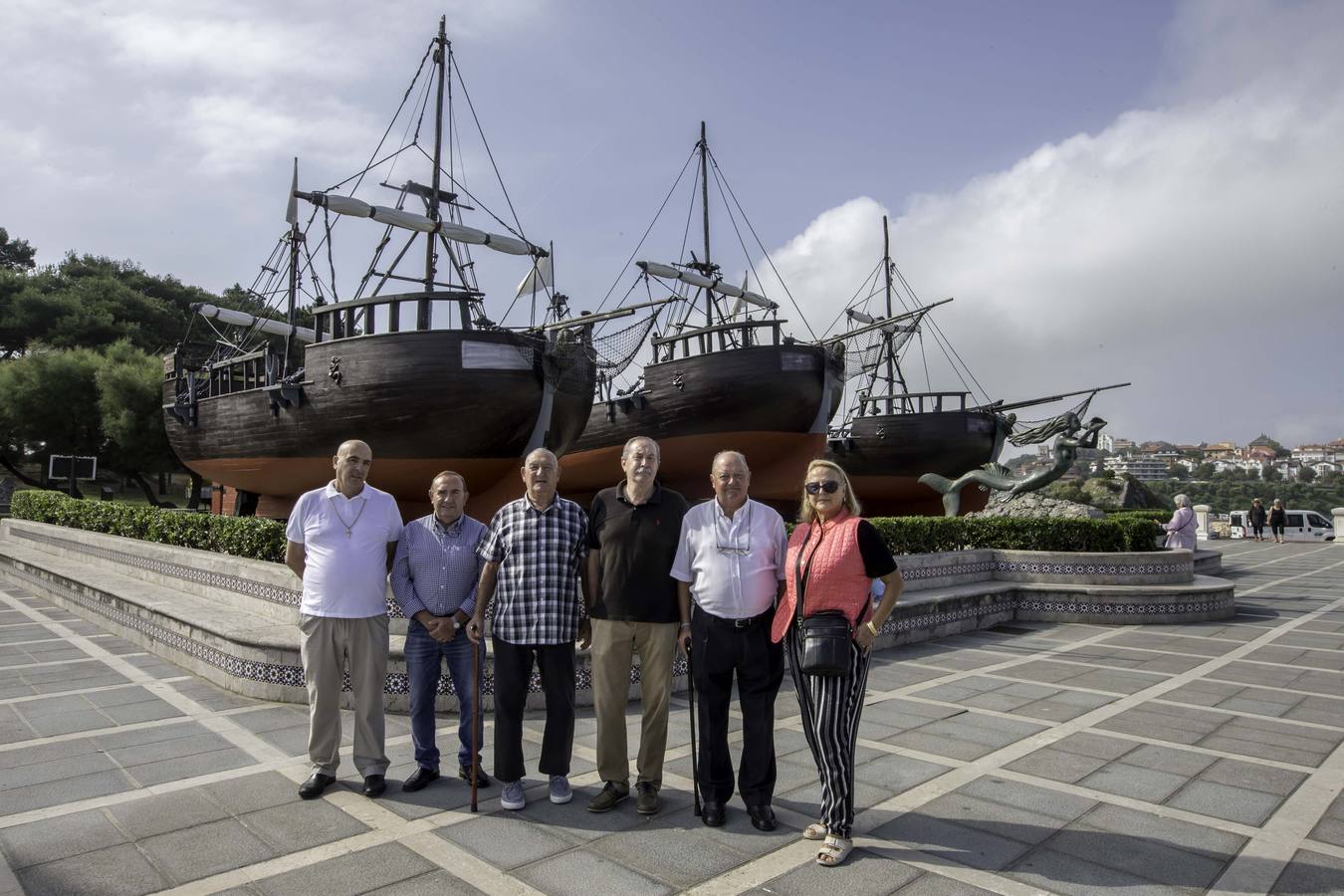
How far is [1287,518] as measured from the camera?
29.9 m

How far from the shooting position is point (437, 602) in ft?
13.5

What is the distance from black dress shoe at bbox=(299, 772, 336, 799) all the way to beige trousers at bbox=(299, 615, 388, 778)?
3 centimetres

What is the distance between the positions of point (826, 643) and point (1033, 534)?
926 cm

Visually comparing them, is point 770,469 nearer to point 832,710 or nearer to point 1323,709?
point 1323,709

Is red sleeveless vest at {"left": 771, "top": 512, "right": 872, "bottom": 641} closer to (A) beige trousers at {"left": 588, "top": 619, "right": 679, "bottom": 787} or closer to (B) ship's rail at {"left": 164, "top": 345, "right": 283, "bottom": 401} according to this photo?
(A) beige trousers at {"left": 588, "top": 619, "right": 679, "bottom": 787}

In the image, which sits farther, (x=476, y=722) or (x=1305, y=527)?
(x=1305, y=527)

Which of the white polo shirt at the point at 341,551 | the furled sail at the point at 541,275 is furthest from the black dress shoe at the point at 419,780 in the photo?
the furled sail at the point at 541,275

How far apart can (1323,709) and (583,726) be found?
517 centimetres

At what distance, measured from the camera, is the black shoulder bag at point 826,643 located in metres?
3.21

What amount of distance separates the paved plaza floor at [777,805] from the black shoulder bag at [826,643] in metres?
0.77

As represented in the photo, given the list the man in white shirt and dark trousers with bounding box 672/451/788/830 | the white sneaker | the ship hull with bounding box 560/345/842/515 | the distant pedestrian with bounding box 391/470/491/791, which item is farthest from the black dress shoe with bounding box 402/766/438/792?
the ship hull with bounding box 560/345/842/515

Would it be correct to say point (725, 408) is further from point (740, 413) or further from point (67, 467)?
point (67, 467)

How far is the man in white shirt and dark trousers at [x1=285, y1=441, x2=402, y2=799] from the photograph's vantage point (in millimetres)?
4004

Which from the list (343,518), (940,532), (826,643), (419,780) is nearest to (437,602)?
(343,518)
